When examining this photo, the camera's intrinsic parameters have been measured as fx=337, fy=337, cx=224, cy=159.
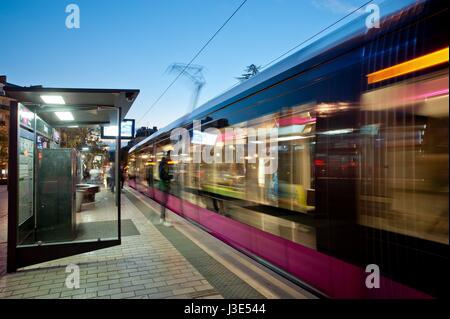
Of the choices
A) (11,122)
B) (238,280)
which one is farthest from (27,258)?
(238,280)

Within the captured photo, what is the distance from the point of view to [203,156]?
23.0 feet

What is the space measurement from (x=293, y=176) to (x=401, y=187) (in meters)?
1.48

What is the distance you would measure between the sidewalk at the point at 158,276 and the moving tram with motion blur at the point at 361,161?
361 mm

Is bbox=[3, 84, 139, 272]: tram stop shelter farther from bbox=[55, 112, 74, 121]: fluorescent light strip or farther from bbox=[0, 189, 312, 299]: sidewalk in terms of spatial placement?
bbox=[0, 189, 312, 299]: sidewalk

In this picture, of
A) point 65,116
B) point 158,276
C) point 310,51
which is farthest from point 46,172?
point 310,51

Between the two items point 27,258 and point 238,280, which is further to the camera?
point 27,258

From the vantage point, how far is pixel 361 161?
2.86 meters

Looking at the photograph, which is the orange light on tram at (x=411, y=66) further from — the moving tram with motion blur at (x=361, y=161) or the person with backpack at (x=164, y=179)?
the person with backpack at (x=164, y=179)

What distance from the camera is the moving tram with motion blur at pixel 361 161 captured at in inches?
91.0

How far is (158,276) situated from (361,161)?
121 inches

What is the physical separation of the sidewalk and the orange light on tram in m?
2.38

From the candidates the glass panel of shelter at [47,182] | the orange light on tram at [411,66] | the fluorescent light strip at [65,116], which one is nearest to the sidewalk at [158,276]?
the glass panel of shelter at [47,182]

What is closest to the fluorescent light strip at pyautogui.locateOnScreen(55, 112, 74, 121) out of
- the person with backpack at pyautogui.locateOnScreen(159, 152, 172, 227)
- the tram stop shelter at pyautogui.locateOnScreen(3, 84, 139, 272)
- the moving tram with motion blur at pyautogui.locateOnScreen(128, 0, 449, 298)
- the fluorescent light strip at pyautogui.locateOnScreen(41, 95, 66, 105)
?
the tram stop shelter at pyautogui.locateOnScreen(3, 84, 139, 272)
